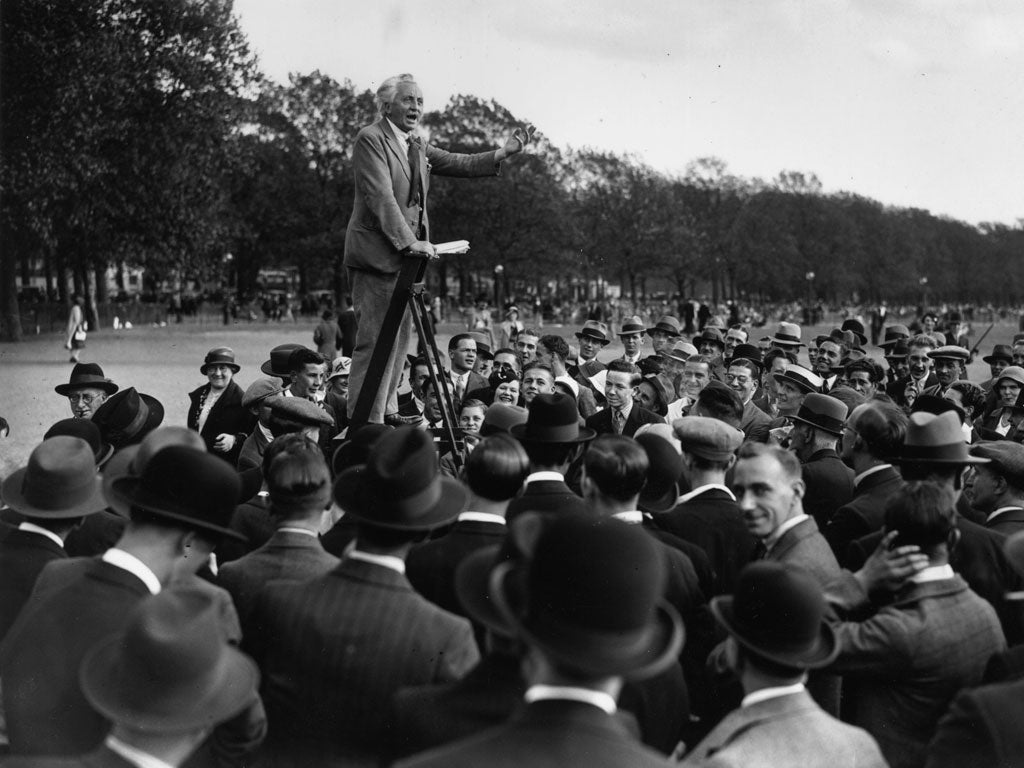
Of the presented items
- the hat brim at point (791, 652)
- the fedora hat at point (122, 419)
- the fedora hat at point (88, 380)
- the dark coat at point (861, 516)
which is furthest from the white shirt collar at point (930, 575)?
the fedora hat at point (88, 380)

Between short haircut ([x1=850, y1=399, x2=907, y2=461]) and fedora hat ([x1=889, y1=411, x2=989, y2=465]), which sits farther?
short haircut ([x1=850, y1=399, x2=907, y2=461])

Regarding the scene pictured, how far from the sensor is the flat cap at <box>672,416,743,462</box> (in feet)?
17.1

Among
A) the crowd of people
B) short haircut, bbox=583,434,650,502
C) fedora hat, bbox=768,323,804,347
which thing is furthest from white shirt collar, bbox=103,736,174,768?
fedora hat, bbox=768,323,804,347

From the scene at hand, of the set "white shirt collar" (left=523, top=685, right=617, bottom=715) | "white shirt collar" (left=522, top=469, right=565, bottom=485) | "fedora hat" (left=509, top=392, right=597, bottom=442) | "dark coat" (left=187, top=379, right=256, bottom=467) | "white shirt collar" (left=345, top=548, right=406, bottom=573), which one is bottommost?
"dark coat" (left=187, top=379, right=256, bottom=467)

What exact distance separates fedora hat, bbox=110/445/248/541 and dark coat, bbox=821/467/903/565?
9.53ft

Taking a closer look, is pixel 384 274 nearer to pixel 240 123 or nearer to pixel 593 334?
pixel 593 334

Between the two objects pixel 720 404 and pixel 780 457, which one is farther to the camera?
pixel 720 404

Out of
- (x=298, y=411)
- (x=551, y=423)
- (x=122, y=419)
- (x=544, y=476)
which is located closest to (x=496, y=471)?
(x=544, y=476)

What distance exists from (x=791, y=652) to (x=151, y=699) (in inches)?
68.2

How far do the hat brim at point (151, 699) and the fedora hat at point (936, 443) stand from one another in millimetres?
3611

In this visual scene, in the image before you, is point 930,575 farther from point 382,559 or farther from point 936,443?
point 382,559

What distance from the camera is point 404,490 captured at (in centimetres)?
356

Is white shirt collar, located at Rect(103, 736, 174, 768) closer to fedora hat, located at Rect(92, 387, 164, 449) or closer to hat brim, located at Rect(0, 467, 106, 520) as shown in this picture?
hat brim, located at Rect(0, 467, 106, 520)

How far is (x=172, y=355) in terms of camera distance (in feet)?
105
